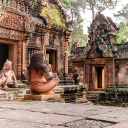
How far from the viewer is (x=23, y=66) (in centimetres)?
1170

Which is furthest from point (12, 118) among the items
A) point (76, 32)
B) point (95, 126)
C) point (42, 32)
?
point (76, 32)

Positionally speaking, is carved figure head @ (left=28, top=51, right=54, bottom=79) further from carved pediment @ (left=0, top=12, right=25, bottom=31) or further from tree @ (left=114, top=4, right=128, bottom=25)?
tree @ (left=114, top=4, right=128, bottom=25)

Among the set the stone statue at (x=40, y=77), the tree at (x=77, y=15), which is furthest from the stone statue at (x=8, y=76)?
the tree at (x=77, y=15)

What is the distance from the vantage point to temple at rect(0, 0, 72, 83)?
10945 mm

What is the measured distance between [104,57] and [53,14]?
556 centimetres

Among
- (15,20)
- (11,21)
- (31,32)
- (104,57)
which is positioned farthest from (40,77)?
(104,57)

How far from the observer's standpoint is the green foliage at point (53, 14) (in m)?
14.8

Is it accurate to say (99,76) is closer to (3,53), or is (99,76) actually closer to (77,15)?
(3,53)

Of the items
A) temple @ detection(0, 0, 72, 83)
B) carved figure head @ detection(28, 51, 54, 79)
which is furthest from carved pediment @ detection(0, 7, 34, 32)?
carved figure head @ detection(28, 51, 54, 79)

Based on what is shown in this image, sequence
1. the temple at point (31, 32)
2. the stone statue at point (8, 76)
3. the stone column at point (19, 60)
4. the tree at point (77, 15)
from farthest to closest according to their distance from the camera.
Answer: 1. the tree at point (77, 15)
2. the stone column at point (19, 60)
3. the temple at point (31, 32)
4. the stone statue at point (8, 76)

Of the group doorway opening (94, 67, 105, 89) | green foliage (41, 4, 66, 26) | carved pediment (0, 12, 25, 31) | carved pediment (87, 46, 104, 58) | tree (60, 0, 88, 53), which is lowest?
doorway opening (94, 67, 105, 89)

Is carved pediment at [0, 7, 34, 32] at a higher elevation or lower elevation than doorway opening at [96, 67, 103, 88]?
higher

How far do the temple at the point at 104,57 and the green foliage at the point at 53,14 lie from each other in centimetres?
435

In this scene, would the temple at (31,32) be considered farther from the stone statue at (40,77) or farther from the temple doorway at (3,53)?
the stone statue at (40,77)
